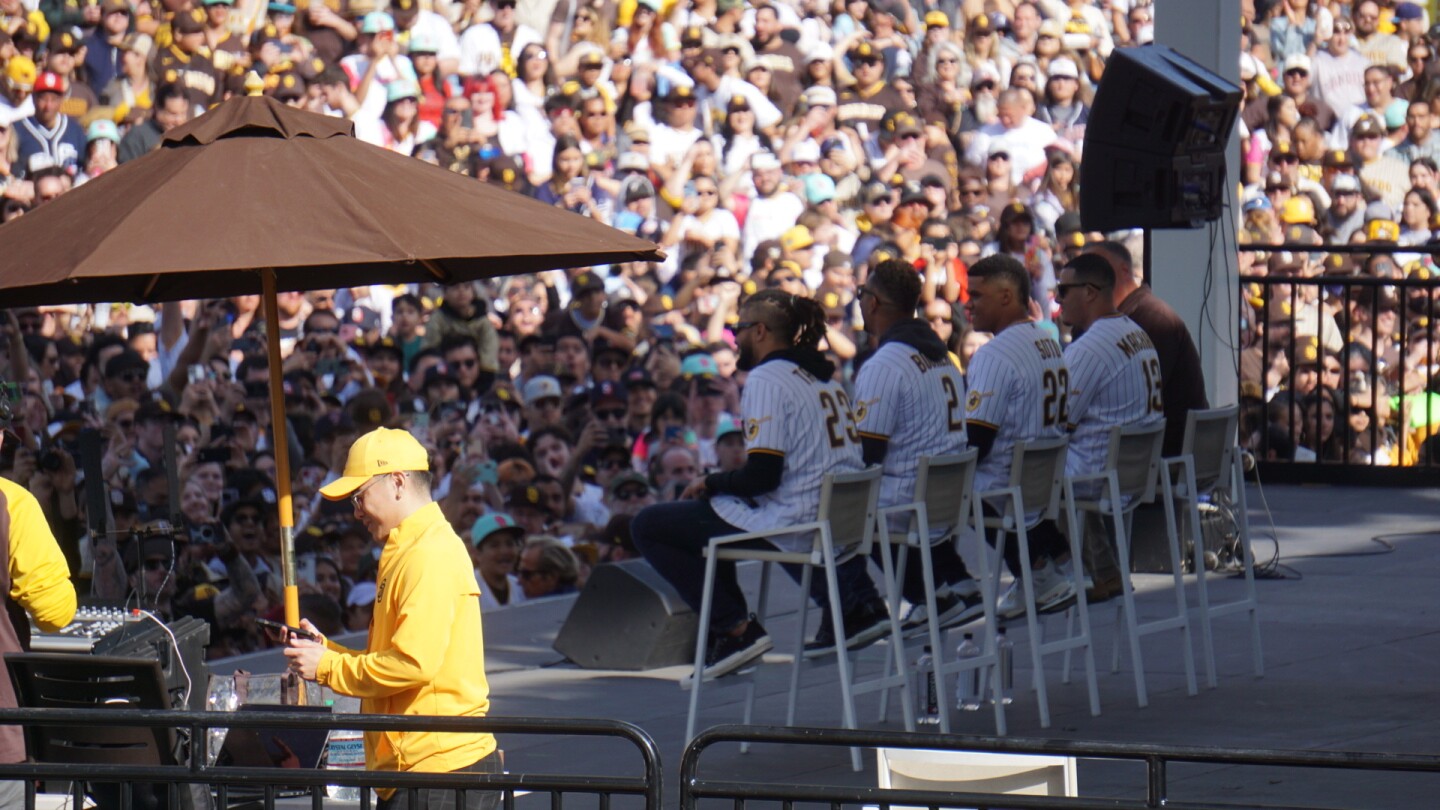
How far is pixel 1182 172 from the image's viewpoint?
1052cm

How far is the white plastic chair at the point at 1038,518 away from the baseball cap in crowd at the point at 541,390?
4521 millimetres

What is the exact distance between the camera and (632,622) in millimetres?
8789

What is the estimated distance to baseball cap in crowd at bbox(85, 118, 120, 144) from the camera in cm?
1148

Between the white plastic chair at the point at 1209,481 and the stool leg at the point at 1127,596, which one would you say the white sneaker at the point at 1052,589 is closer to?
the stool leg at the point at 1127,596

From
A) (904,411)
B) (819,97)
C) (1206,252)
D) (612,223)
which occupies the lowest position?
(904,411)

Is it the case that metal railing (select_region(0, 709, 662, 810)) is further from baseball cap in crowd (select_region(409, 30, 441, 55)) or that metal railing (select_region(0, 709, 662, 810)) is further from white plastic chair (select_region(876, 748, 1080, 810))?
baseball cap in crowd (select_region(409, 30, 441, 55))

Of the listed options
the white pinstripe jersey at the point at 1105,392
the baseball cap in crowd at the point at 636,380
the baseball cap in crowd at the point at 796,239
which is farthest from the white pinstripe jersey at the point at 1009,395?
the baseball cap in crowd at the point at 796,239

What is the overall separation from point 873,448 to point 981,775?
349cm

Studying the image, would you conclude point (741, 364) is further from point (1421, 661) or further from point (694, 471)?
point (694, 471)

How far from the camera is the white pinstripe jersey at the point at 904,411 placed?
25.8 feet

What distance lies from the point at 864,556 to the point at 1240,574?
3.60 m

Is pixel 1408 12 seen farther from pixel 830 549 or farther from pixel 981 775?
pixel 981 775

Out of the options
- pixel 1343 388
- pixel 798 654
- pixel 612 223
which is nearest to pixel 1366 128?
pixel 1343 388

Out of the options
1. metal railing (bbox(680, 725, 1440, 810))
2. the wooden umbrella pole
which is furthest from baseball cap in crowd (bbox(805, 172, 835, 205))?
metal railing (bbox(680, 725, 1440, 810))
